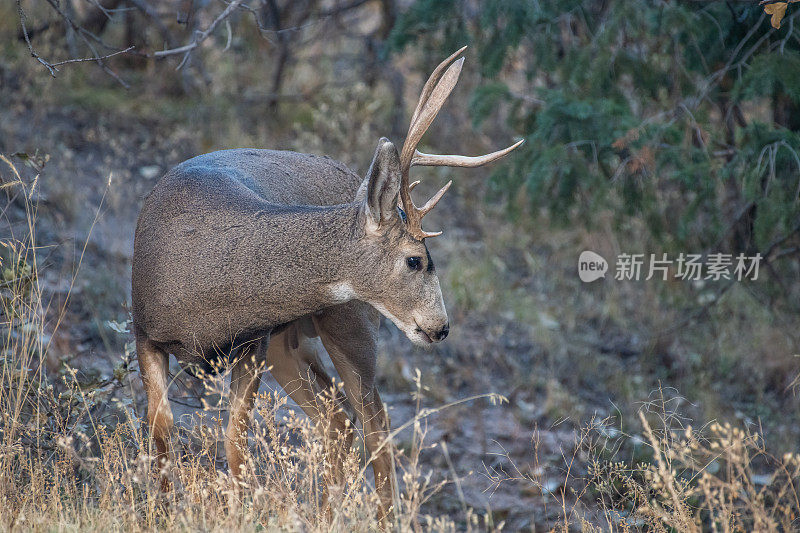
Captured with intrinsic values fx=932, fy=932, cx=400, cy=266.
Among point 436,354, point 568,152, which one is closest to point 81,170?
point 436,354

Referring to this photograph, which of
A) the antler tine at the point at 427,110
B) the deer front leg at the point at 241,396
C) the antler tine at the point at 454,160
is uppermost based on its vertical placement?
the antler tine at the point at 427,110

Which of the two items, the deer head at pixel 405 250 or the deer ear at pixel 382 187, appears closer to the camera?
the deer ear at pixel 382 187

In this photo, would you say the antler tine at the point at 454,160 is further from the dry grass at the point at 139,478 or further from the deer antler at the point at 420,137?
the dry grass at the point at 139,478

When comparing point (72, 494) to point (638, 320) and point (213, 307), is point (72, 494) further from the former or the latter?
point (638, 320)

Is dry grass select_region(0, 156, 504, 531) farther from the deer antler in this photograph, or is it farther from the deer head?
the deer antler

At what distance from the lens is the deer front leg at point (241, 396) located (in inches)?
174

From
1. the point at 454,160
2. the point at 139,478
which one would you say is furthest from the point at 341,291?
the point at 139,478

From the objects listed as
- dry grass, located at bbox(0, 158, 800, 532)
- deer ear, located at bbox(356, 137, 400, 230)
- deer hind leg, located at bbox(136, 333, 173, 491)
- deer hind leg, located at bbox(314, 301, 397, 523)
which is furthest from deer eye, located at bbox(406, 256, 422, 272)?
deer hind leg, located at bbox(136, 333, 173, 491)

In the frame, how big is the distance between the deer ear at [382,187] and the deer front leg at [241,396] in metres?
0.86

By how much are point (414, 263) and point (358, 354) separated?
1010 millimetres

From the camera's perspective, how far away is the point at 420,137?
3.91 meters

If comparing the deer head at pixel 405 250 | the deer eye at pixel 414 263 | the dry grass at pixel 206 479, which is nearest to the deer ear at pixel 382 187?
the deer head at pixel 405 250

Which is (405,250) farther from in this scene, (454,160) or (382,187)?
(454,160)

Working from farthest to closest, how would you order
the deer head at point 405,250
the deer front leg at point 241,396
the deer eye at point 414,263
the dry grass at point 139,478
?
the deer front leg at point 241,396, the deer eye at point 414,263, the deer head at point 405,250, the dry grass at point 139,478
